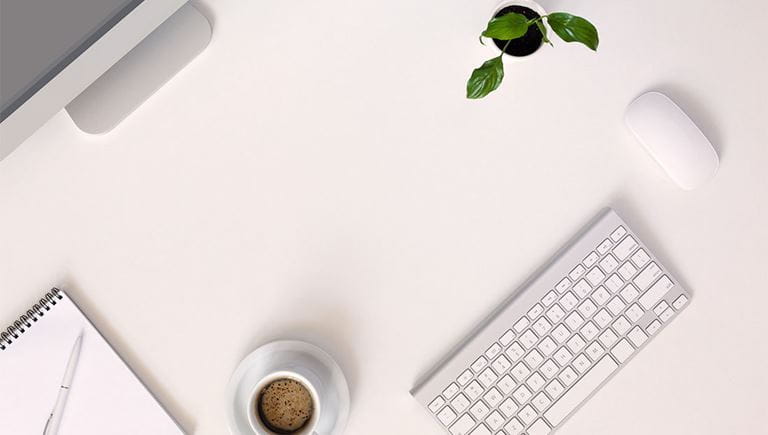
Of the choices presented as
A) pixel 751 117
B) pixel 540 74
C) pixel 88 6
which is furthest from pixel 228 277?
pixel 751 117

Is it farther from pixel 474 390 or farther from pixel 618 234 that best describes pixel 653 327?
pixel 474 390

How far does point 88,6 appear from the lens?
2.00ft

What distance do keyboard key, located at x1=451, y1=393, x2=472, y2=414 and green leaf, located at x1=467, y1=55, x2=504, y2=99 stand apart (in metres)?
0.34

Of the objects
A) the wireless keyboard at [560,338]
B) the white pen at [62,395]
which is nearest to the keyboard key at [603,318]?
the wireless keyboard at [560,338]

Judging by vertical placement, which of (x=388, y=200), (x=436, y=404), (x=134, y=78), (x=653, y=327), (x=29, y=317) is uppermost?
(x=134, y=78)

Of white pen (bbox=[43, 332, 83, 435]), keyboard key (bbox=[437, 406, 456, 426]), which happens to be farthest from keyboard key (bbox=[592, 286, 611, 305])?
white pen (bbox=[43, 332, 83, 435])

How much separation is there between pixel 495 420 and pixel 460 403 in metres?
0.05

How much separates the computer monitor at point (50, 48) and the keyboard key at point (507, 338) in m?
0.51

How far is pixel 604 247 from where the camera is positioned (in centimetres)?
82

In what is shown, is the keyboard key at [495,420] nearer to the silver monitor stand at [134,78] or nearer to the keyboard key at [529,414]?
the keyboard key at [529,414]

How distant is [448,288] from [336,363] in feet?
0.51

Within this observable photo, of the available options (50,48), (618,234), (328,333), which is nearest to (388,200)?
(328,333)

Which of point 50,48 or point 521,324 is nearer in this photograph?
point 50,48

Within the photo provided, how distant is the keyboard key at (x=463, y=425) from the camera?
812 mm
